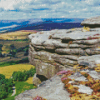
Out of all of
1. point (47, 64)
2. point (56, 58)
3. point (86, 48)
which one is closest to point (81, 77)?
point (86, 48)

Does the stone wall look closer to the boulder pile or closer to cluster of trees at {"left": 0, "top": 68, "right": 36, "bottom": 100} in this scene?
the boulder pile

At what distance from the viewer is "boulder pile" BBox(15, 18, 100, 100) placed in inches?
348

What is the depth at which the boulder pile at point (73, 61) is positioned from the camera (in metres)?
8.84

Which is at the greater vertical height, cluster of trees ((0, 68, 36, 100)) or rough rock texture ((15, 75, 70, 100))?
rough rock texture ((15, 75, 70, 100))

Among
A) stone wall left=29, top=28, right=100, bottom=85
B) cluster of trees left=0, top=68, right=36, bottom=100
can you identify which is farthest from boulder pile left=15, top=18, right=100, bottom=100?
cluster of trees left=0, top=68, right=36, bottom=100

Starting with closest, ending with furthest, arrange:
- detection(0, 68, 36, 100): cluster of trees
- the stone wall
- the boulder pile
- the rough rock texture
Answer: the rough rock texture → the boulder pile → the stone wall → detection(0, 68, 36, 100): cluster of trees

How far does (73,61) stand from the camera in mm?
18547

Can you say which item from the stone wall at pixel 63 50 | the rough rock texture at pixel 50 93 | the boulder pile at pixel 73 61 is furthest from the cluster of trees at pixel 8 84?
the rough rock texture at pixel 50 93

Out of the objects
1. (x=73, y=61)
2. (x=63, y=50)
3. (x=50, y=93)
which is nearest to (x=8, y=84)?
(x=63, y=50)

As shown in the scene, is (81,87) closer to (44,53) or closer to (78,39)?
(78,39)

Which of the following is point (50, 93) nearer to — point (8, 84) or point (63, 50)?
point (63, 50)

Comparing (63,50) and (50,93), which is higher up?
(63,50)

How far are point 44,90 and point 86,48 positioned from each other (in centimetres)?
1025

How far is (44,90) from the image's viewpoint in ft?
31.8
